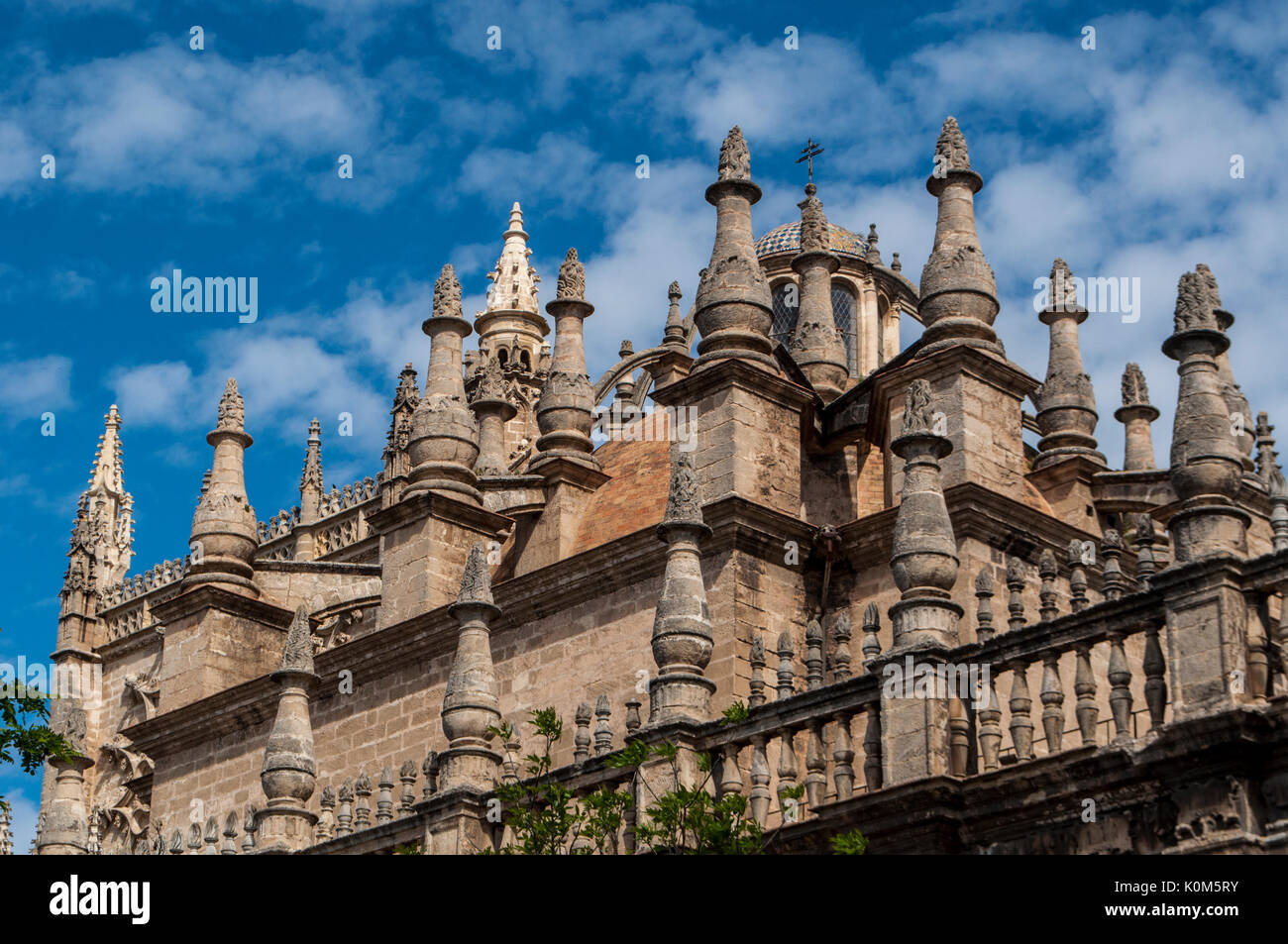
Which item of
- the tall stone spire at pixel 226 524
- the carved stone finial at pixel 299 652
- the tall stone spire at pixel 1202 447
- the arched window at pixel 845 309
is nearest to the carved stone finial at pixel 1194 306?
the tall stone spire at pixel 1202 447

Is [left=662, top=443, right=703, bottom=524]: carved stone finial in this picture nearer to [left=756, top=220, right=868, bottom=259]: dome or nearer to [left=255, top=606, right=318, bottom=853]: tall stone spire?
[left=255, top=606, right=318, bottom=853]: tall stone spire

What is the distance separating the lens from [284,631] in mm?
31266

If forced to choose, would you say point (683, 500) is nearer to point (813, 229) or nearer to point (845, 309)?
point (813, 229)

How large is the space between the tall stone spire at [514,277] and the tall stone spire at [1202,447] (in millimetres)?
43483

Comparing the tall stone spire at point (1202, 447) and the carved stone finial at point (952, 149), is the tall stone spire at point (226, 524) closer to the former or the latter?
the carved stone finial at point (952, 149)

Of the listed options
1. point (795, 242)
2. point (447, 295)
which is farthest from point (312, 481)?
point (447, 295)

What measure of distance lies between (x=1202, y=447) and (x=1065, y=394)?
13524mm

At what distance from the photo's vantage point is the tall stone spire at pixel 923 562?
16.6 metres

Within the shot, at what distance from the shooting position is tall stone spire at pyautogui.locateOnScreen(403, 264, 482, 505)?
1109 inches

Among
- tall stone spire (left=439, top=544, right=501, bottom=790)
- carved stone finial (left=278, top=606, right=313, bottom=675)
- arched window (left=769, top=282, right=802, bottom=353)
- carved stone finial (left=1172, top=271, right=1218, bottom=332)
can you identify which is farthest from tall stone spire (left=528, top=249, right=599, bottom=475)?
carved stone finial (left=1172, top=271, right=1218, bottom=332)
